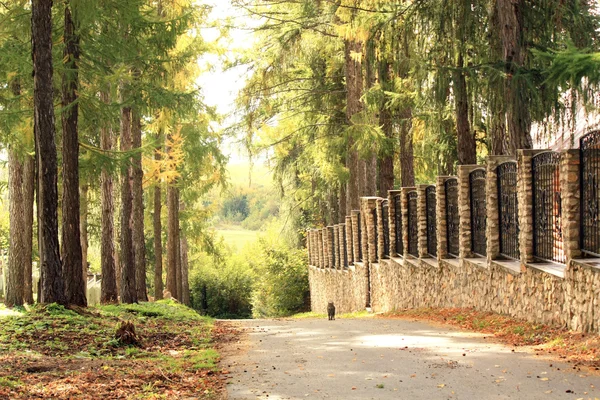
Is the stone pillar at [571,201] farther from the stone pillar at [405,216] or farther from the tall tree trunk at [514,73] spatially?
the stone pillar at [405,216]

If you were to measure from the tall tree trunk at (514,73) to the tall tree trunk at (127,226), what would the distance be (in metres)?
10.7

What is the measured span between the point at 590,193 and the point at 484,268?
15.4ft

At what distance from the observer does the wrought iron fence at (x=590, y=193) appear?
11.0 m

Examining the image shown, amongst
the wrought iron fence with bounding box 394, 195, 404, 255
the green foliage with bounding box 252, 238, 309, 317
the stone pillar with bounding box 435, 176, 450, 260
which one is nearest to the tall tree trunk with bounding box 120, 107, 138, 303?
the wrought iron fence with bounding box 394, 195, 404, 255

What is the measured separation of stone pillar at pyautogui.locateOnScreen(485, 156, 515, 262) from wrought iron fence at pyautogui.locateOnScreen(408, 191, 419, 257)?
611cm

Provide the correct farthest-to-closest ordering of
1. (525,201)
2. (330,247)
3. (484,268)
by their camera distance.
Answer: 1. (330,247)
2. (484,268)
3. (525,201)

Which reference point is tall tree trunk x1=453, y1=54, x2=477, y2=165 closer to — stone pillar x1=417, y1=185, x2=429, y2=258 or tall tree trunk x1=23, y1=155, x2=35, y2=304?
stone pillar x1=417, y1=185, x2=429, y2=258

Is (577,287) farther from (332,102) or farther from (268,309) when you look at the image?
(268,309)

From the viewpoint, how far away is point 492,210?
1531 cm

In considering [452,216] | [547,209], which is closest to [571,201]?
[547,209]

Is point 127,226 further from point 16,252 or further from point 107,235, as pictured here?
point 16,252

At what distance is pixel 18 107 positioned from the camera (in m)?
17.1

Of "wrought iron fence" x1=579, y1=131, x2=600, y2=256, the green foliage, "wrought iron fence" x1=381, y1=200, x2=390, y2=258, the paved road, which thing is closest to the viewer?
the paved road

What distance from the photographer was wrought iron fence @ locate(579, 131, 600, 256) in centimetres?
1097
